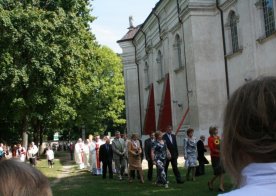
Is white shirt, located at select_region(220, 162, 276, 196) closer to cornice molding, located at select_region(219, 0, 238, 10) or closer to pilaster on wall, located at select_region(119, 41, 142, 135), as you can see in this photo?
cornice molding, located at select_region(219, 0, 238, 10)

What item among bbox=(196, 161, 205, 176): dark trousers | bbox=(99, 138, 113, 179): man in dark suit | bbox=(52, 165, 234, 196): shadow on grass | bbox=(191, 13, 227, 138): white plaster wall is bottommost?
bbox=(52, 165, 234, 196): shadow on grass

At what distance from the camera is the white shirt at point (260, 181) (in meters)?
1.63

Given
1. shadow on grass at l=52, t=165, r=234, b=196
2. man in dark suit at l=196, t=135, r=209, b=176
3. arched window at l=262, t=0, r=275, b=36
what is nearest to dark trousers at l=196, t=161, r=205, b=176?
man in dark suit at l=196, t=135, r=209, b=176

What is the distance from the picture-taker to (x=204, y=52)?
27328 mm

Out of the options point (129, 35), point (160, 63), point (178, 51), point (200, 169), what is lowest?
point (200, 169)

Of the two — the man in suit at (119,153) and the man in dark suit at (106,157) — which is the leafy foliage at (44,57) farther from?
the man in suit at (119,153)

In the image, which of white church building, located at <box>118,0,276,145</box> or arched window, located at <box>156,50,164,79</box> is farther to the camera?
arched window, located at <box>156,50,164,79</box>

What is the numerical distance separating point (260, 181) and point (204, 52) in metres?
26.1

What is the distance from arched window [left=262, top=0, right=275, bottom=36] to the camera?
2179cm

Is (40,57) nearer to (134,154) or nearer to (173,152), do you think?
(134,154)

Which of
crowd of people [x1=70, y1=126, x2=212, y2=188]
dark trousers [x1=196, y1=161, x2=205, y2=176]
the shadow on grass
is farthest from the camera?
dark trousers [x1=196, y1=161, x2=205, y2=176]

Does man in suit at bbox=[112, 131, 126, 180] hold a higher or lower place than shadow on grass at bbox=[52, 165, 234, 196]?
higher

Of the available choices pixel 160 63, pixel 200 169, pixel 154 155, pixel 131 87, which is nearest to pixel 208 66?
pixel 160 63

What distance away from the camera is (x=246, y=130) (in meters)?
1.68
